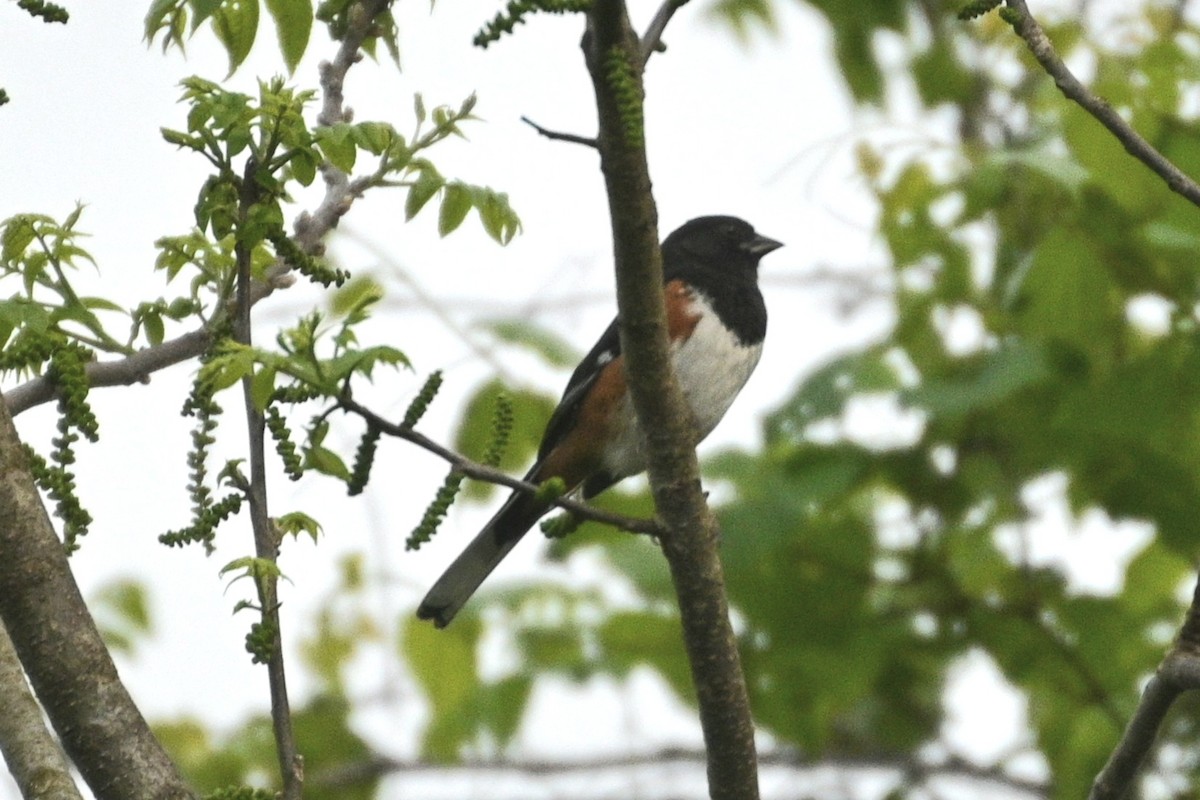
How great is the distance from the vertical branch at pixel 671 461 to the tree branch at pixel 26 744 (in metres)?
0.91

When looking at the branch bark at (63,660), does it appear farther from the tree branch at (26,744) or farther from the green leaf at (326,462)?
the green leaf at (326,462)

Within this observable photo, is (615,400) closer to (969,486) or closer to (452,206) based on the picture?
(969,486)

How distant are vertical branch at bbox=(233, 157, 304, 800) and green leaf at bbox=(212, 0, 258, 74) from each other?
39cm

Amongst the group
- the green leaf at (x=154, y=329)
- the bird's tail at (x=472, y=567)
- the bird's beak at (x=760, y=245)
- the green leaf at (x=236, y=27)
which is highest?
the bird's beak at (x=760, y=245)

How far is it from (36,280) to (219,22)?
0.44m

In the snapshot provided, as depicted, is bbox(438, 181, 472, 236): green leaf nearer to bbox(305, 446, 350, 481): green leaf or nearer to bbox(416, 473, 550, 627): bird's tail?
bbox(305, 446, 350, 481): green leaf

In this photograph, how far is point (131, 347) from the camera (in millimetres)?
2281

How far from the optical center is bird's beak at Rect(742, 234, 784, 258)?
4.96m

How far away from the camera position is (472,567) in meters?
4.28

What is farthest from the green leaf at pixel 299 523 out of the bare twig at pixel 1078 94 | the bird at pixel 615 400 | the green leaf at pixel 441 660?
the green leaf at pixel 441 660

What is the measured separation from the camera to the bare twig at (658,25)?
2.12 m

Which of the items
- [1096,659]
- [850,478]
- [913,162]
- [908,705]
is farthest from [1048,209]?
[908,705]

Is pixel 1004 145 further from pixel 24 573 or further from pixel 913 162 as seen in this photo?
pixel 24 573

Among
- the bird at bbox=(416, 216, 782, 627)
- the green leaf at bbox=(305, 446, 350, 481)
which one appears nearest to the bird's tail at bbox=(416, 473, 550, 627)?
the bird at bbox=(416, 216, 782, 627)
